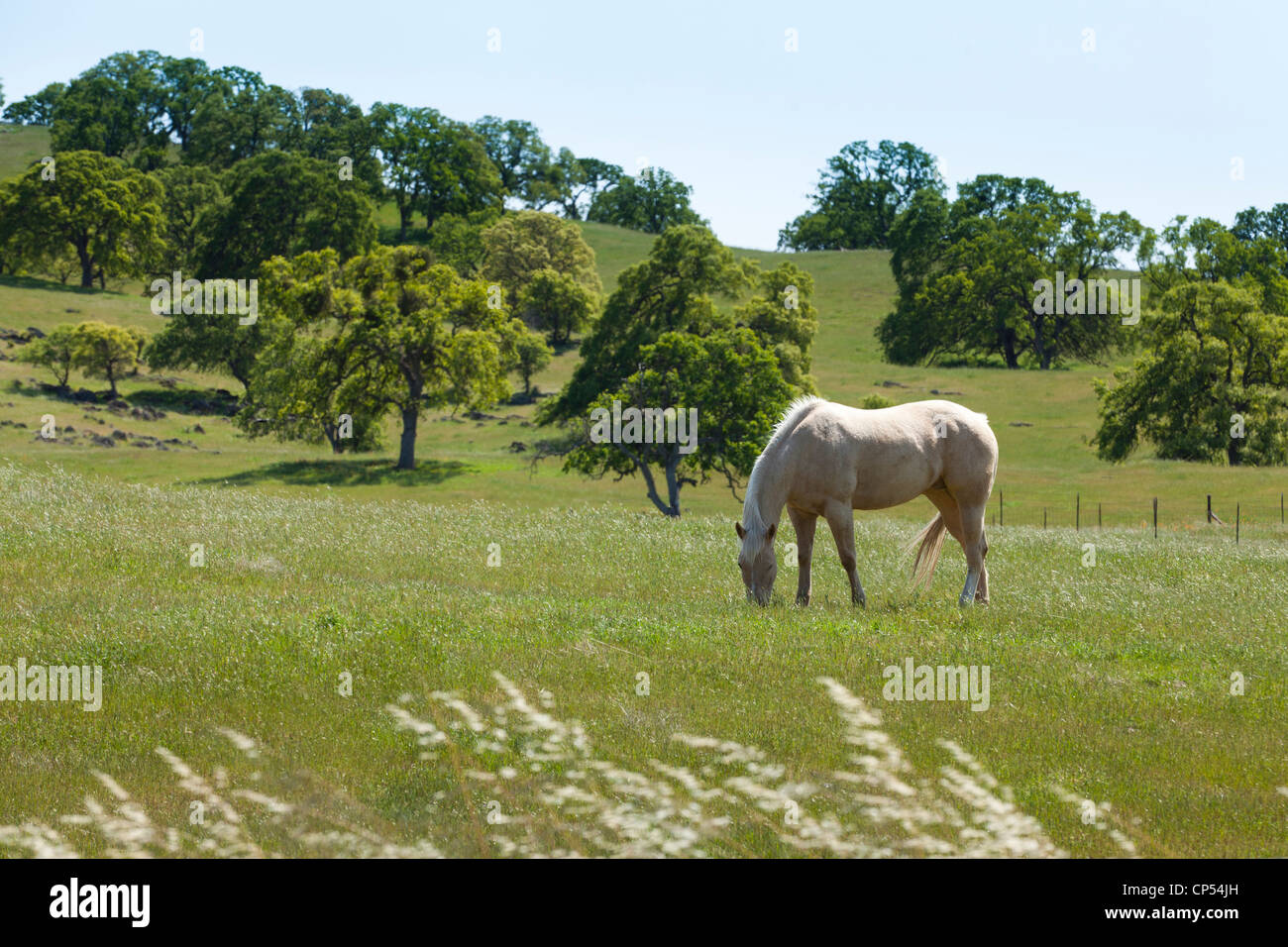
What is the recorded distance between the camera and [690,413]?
45.2 m

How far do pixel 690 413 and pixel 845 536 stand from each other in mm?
28933

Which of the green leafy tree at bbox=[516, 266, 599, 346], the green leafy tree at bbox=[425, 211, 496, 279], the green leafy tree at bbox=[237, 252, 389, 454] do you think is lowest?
the green leafy tree at bbox=[237, 252, 389, 454]

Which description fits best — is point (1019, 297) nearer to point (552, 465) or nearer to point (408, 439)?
point (552, 465)

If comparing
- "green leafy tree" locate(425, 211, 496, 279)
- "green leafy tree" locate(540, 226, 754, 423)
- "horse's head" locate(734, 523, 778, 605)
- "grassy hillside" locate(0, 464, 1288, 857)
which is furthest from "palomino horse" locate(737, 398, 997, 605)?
"green leafy tree" locate(425, 211, 496, 279)

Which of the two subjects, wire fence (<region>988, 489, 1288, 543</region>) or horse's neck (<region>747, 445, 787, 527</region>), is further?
wire fence (<region>988, 489, 1288, 543</region>)

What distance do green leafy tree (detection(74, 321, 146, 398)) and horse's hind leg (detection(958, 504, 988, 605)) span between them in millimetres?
74067

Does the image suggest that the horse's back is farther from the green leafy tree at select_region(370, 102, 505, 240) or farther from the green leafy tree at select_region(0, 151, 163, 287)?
the green leafy tree at select_region(370, 102, 505, 240)

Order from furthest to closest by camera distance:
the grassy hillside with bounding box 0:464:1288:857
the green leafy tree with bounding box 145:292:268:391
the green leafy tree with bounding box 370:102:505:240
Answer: the green leafy tree with bounding box 370:102:505:240
the green leafy tree with bounding box 145:292:268:391
the grassy hillside with bounding box 0:464:1288:857

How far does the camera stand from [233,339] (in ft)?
271

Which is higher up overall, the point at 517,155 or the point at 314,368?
the point at 517,155

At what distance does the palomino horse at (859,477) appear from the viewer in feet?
51.9

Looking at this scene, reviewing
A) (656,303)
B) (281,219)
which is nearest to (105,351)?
(281,219)

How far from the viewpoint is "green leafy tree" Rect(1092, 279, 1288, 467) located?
215ft

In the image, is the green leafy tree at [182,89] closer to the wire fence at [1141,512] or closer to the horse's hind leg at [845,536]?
the wire fence at [1141,512]
